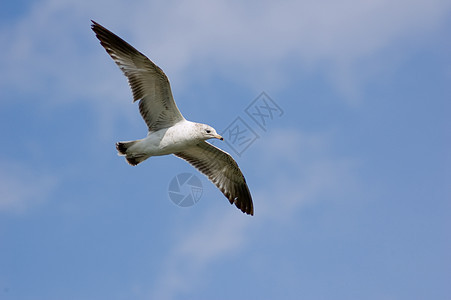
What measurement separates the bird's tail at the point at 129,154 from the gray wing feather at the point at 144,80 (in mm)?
689

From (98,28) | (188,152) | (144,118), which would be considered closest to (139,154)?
(144,118)

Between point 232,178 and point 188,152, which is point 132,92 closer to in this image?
point 188,152

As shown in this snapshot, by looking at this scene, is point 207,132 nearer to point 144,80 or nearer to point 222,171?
point 144,80

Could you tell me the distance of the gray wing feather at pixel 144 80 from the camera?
13.1 m

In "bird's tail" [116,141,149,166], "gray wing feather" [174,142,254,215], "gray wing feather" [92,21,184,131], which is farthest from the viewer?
"gray wing feather" [174,142,254,215]

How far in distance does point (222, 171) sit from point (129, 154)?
114 inches

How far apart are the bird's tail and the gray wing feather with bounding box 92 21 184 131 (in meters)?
0.69

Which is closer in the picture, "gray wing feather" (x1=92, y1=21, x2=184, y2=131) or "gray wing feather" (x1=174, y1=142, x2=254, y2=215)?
"gray wing feather" (x1=92, y1=21, x2=184, y2=131)

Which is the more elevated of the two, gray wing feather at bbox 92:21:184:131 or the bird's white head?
gray wing feather at bbox 92:21:184:131

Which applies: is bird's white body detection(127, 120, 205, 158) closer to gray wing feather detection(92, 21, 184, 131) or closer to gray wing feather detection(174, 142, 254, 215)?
gray wing feather detection(92, 21, 184, 131)

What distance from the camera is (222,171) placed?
1547 cm

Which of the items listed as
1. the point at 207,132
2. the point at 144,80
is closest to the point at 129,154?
the point at 144,80

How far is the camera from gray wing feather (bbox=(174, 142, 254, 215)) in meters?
15.0

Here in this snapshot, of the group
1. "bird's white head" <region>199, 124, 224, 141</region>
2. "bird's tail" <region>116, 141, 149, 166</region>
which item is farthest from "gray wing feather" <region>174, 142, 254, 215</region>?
"bird's tail" <region>116, 141, 149, 166</region>
